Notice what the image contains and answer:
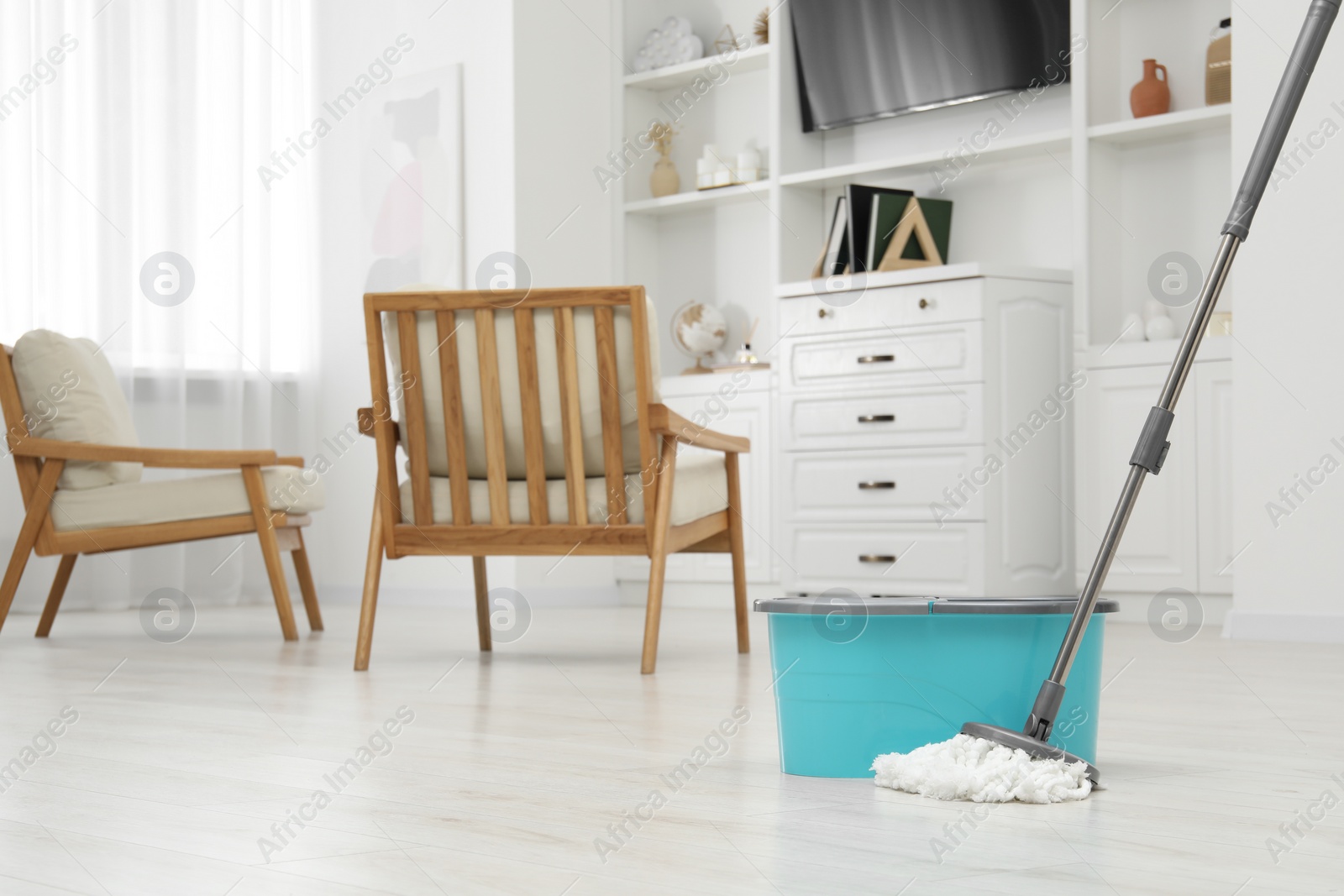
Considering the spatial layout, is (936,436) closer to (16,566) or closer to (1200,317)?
(16,566)

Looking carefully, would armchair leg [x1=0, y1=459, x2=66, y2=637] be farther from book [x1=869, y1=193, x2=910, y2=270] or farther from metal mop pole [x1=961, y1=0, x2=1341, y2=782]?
metal mop pole [x1=961, y1=0, x2=1341, y2=782]

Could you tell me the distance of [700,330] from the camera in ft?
16.1

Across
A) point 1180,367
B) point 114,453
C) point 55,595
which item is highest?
point 1180,367

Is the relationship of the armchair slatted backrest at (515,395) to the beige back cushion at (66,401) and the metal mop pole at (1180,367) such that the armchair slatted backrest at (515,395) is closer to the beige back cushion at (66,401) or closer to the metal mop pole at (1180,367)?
the beige back cushion at (66,401)

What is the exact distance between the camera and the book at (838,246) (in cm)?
430

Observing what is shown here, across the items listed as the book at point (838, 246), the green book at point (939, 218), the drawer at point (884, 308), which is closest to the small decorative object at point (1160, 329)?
the drawer at point (884, 308)

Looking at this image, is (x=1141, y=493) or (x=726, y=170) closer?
(x=1141, y=493)

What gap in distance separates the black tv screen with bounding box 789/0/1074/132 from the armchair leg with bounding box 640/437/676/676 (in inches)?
86.1

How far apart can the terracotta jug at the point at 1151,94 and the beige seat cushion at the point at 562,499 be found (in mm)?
1972

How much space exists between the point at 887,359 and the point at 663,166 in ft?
4.90

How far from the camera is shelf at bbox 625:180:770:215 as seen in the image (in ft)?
15.7

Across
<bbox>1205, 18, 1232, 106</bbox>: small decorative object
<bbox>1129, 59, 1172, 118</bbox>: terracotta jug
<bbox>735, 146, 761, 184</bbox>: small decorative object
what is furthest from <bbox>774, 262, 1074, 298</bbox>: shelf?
<bbox>735, 146, 761, 184</bbox>: small decorative object

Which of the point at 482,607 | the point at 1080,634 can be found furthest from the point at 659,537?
the point at 1080,634

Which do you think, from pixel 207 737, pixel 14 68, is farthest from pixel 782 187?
pixel 207 737
